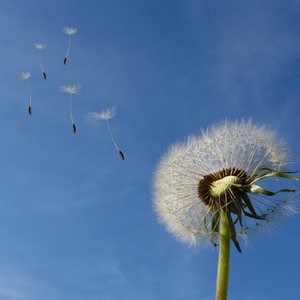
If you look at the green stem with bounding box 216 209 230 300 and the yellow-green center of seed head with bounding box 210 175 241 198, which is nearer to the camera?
the green stem with bounding box 216 209 230 300

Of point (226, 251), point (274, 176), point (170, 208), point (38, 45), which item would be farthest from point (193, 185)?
point (38, 45)

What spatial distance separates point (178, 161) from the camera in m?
13.9

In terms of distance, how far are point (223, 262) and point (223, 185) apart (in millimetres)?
2189

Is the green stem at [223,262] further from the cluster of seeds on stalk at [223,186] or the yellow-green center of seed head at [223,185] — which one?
the yellow-green center of seed head at [223,185]

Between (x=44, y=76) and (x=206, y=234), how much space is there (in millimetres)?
4917

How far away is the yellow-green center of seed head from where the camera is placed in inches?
481

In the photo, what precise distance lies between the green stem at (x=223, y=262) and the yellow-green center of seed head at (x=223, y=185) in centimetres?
82

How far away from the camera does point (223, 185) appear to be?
1231cm

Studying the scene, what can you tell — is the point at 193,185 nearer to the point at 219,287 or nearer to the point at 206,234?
the point at 206,234

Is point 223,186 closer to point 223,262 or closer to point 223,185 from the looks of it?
point 223,185

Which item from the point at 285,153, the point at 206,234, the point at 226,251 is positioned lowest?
the point at 226,251

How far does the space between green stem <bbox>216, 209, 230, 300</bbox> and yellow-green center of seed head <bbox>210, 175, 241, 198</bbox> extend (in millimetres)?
821

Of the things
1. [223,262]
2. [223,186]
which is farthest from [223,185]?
[223,262]

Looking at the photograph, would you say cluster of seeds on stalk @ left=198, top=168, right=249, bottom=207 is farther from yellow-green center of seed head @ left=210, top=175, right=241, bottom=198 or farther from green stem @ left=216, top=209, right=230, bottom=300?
green stem @ left=216, top=209, right=230, bottom=300
